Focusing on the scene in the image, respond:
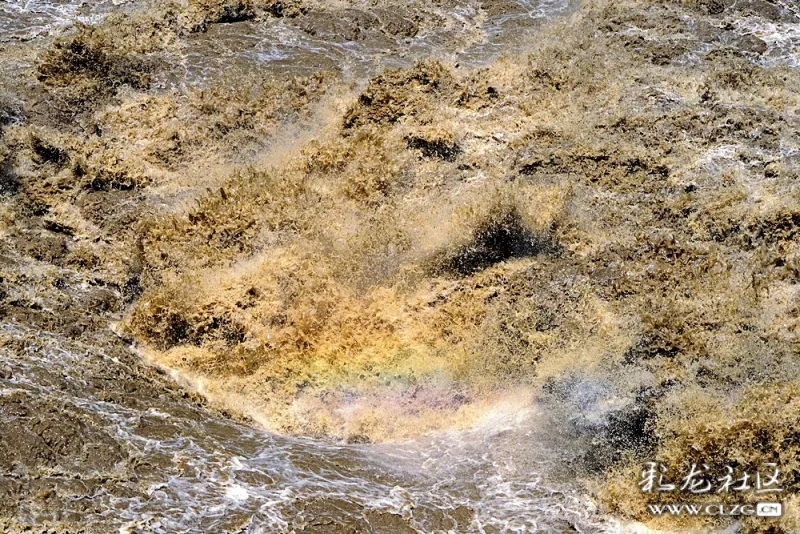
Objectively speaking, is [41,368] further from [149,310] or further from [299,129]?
[299,129]

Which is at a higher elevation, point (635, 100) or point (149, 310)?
point (635, 100)

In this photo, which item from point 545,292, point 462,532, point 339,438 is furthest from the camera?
point 545,292

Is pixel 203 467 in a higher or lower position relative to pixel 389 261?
lower

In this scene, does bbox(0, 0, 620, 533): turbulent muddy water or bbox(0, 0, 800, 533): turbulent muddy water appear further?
bbox(0, 0, 800, 533): turbulent muddy water

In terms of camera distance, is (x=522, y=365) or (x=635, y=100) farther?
(x=635, y=100)

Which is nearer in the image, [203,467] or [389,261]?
[203,467]

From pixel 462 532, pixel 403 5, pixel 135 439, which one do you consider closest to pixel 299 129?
pixel 403 5

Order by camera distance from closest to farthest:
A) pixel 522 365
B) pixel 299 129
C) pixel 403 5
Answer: pixel 522 365
pixel 299 129
pixel 403 5

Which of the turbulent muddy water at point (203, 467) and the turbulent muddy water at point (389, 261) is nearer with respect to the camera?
the turbulent muddy water at point (203, 467)

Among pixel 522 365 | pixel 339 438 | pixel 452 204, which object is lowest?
pixel 339 438
